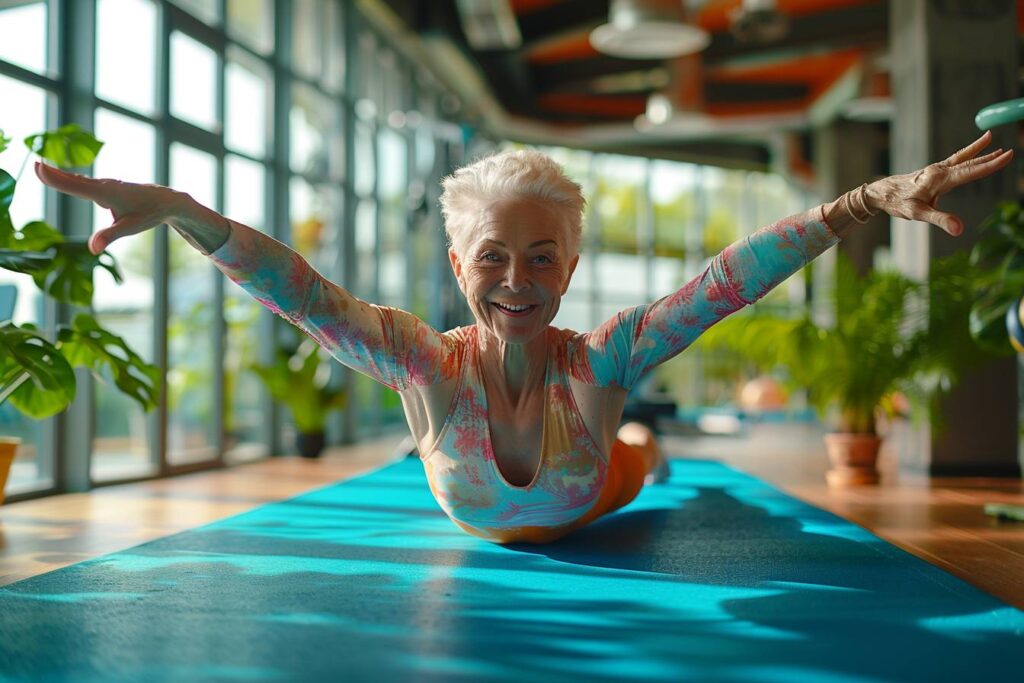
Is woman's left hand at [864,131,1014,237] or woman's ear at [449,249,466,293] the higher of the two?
woman's left hand at [864,131,1014,237]

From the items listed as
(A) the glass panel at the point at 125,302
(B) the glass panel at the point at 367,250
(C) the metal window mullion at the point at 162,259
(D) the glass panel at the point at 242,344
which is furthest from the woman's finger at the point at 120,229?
(B) the glass panel at the point at 367,250

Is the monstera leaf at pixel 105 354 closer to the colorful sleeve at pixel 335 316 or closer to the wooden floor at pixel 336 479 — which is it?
the wooden floor at pixel 336 479

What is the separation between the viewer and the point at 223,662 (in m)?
1.58

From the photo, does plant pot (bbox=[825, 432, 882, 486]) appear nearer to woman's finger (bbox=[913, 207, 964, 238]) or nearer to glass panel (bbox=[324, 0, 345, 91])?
woman's finger (bbox=[913, 207, 964, 238])

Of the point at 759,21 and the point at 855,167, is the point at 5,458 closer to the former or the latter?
the point at 759,21

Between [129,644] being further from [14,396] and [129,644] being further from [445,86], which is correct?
[445,86]

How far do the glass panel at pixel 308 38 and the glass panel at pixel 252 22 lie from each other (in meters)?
0.42

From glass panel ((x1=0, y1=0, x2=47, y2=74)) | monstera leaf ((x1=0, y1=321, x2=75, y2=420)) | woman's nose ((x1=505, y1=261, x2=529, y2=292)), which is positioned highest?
glass panel ((x1=0, y1=0, x2=47, y2=74))

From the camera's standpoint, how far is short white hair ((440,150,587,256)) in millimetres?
2375

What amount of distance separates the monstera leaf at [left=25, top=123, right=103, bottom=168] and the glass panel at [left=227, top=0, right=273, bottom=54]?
315cm

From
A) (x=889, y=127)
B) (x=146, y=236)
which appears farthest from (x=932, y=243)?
(x=889, y=127)

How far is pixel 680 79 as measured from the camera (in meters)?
10.7

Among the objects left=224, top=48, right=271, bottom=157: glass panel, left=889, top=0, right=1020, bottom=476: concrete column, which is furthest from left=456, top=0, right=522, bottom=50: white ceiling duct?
left=889, top=0, right=1020, bottom=476: concrete column

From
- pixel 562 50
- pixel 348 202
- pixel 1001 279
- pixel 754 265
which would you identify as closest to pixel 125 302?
pixel 348 202
